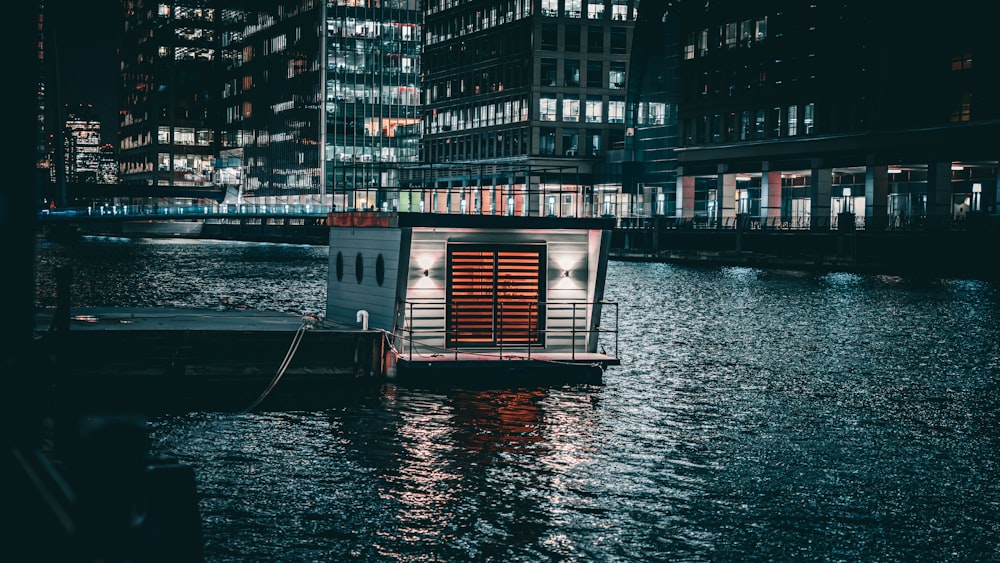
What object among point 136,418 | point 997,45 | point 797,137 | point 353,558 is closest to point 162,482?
point 136,418

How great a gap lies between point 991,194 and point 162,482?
9766 cm

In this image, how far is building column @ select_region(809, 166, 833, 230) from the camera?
4210 inches

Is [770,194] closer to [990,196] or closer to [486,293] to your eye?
[990,196]

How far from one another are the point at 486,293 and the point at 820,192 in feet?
271

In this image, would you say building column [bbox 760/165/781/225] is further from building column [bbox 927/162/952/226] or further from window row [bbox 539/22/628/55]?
window row [bbox 539/22/628/55]

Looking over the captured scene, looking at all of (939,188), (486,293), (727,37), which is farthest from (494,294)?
(727,37)

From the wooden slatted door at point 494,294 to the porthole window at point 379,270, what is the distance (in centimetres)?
185

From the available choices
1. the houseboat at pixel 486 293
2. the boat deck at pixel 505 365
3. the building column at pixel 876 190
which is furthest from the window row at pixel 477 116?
the boat deck at pixel 505 365

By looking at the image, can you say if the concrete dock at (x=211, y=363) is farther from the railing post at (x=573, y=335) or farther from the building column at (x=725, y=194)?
the building column at (x=725, y=194)

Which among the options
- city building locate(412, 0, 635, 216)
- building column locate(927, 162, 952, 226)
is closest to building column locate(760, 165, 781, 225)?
building column locate(927, 162, 952, 226)

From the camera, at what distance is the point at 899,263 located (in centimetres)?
8800

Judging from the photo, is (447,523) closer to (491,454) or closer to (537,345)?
(491,454)

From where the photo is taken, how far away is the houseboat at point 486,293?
96.5ft

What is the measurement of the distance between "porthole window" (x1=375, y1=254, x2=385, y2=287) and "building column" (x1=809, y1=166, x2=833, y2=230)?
80628 millimetres
